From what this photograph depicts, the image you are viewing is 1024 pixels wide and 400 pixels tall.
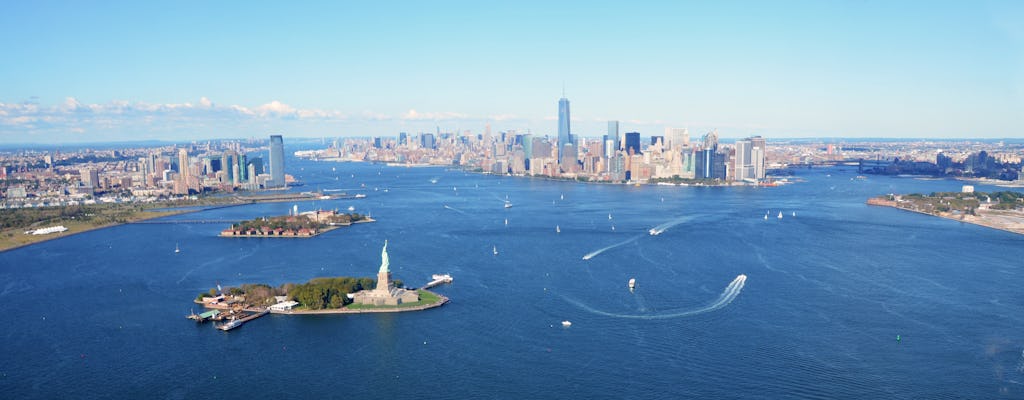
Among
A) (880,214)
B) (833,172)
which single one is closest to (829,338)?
(880,214)

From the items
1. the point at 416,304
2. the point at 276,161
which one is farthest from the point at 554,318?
the point at 276,161

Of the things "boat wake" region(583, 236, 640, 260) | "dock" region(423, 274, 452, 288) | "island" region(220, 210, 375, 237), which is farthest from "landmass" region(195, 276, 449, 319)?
"island" region(220, 210, 375, 237)

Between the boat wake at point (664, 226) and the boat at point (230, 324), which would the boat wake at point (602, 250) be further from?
the boat at point (230, 324)

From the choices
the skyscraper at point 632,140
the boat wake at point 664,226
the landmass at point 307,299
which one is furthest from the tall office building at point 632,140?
the landmass at point 307,299

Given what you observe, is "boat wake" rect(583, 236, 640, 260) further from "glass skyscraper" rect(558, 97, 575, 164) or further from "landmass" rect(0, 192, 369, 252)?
"glass skyscraper" rect(558, 97, 575, 164)

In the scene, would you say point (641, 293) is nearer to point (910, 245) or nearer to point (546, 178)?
point (910, 245)

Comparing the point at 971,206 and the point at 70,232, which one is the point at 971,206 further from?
the point at 70,232
